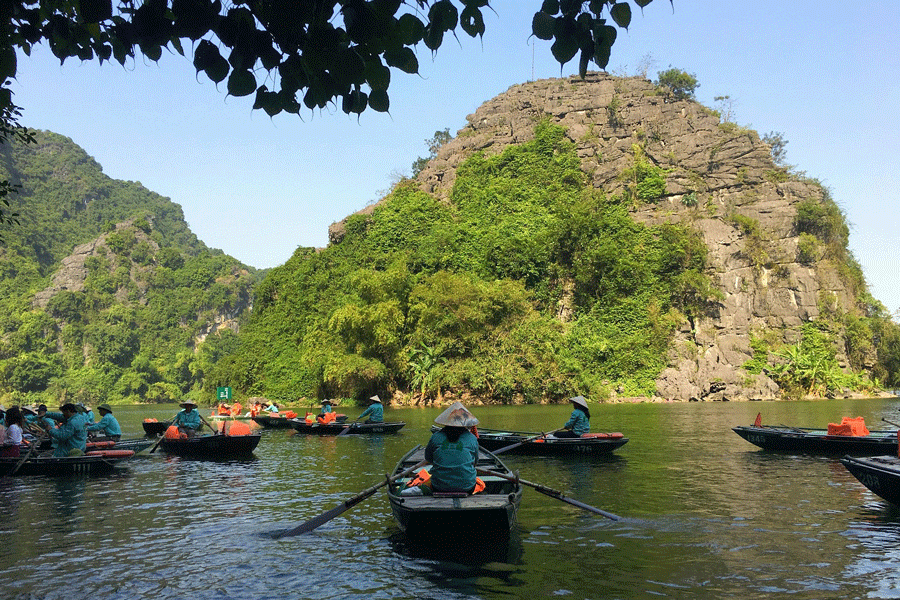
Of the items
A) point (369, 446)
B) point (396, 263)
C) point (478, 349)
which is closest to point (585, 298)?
point (478, 349)

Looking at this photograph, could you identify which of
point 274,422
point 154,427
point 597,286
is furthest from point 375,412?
point 597,286

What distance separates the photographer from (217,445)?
18016 mm

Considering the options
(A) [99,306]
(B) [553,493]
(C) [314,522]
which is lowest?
(C) [314,522]

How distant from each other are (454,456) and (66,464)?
407 inches

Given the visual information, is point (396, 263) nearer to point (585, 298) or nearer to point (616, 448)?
point (585, 298)

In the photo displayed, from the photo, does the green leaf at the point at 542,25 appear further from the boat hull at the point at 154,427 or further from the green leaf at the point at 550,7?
the boat hull at the point at 154,427

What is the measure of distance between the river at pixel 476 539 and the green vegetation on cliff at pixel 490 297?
28.3 m

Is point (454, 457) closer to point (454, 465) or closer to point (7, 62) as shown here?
point (454, 465)

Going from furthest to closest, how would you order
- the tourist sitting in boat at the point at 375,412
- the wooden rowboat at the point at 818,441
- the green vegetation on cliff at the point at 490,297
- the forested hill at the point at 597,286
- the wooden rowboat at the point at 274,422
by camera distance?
the forested hill at the point at 597,286 → the green vegetation on cliff at the point at 490,297 → the wooden rowboat at the point at 274,422 → the tourist sitting in boat at the point at 375,412 → the wooden rowboat at the point at 818,441

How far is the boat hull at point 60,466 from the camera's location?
14531mm

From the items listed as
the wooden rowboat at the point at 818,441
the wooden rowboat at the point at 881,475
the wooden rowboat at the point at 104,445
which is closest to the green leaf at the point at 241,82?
the wooden rowboat at the point at 881,475

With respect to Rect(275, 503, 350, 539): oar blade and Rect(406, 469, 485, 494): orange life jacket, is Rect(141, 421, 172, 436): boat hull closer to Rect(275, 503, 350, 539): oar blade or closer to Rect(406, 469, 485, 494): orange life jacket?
Rect(275, 503, 350, 539): oar blade

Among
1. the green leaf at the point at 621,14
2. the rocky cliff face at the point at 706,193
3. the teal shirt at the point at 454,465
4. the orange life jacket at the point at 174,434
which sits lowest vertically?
the orange life jacket at the point at 174,434

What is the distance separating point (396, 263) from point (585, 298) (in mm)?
13958
